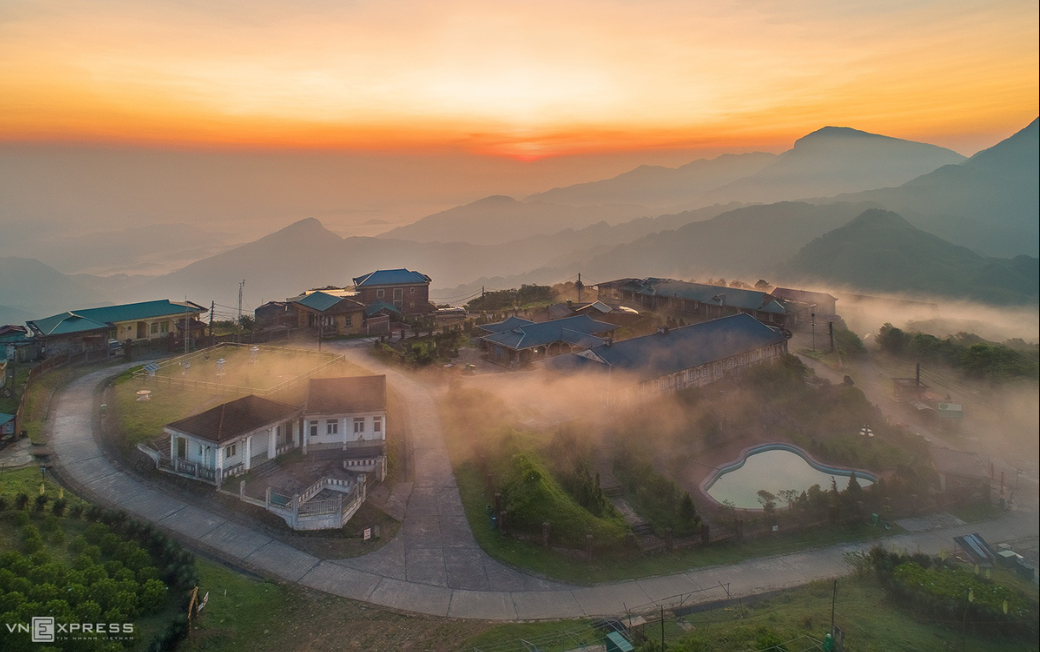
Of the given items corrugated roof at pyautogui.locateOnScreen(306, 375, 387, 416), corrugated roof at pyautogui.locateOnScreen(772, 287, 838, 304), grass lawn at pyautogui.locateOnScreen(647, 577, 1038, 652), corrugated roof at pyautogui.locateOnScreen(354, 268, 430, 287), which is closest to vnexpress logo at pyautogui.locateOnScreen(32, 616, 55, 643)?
corrugated roof at pyautogui.locateOnScreen(306, 375, 387, 416)

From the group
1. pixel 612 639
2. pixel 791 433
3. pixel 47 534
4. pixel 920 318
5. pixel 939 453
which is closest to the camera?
pixel 612 639

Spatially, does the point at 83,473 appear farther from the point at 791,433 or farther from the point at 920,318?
the point at 920,318

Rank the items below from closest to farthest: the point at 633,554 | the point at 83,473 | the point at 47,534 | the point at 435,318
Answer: the point at 47,534
the point at 633,554
the point at 83,473
the point at 435,318

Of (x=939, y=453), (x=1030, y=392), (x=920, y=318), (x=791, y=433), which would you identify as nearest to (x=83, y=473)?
(x=1030, y=392)

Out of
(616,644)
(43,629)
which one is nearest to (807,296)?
(616,644)

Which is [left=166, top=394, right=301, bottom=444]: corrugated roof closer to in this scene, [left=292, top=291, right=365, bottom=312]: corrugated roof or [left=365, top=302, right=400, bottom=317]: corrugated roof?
[left=292, top=291, right=365, bottom=312]: corrugated roof

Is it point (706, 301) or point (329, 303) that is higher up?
point (706, 301)

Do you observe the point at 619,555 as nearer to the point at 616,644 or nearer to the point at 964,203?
the point at 616,644
